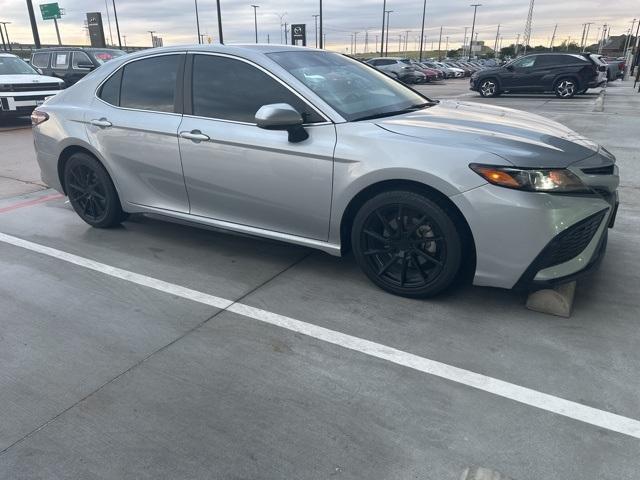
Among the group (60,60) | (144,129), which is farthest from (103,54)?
(144,129)

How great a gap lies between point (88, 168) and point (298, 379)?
3.15 meters

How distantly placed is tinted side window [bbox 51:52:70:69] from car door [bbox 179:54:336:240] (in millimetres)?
14482

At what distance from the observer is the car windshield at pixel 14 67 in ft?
39.0

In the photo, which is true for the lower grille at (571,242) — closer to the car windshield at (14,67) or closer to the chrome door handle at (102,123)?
the chrome door handle at (102,123)

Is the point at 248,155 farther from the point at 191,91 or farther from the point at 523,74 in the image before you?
the point at 523,74

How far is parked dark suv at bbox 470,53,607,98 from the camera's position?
18.7 metres

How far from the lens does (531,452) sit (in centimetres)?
211

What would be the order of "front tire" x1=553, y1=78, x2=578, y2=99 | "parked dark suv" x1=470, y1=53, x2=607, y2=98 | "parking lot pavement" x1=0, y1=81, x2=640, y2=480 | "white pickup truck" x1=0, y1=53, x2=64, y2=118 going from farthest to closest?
"front tire" x1=553, y1=78, x2=578, y2=99, "parked dark suv" x1=470, y1=53, x2=607, y2=98, "white pickup truck" x1=0, y1=53, x2=64, y2=118, "parking lot pavement" x1=0, y1=81, x2=640, y2=480

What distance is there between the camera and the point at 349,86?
12.6ft

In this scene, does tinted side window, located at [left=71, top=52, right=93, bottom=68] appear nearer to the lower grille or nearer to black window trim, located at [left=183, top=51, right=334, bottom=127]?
black window trim, located at [left=183, top=51, right=334, bottom=127]

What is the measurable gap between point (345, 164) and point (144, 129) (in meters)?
1.81

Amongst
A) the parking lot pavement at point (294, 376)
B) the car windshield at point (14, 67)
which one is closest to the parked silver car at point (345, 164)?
the parking lot pavement at point (294, 376)

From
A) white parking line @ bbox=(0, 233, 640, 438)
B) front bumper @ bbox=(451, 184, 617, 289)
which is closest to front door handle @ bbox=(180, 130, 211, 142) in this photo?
white parking line @ bbox=(0, 233, 640, 438)

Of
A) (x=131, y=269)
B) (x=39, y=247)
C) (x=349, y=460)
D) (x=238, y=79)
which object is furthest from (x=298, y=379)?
(x=39, y=247)
